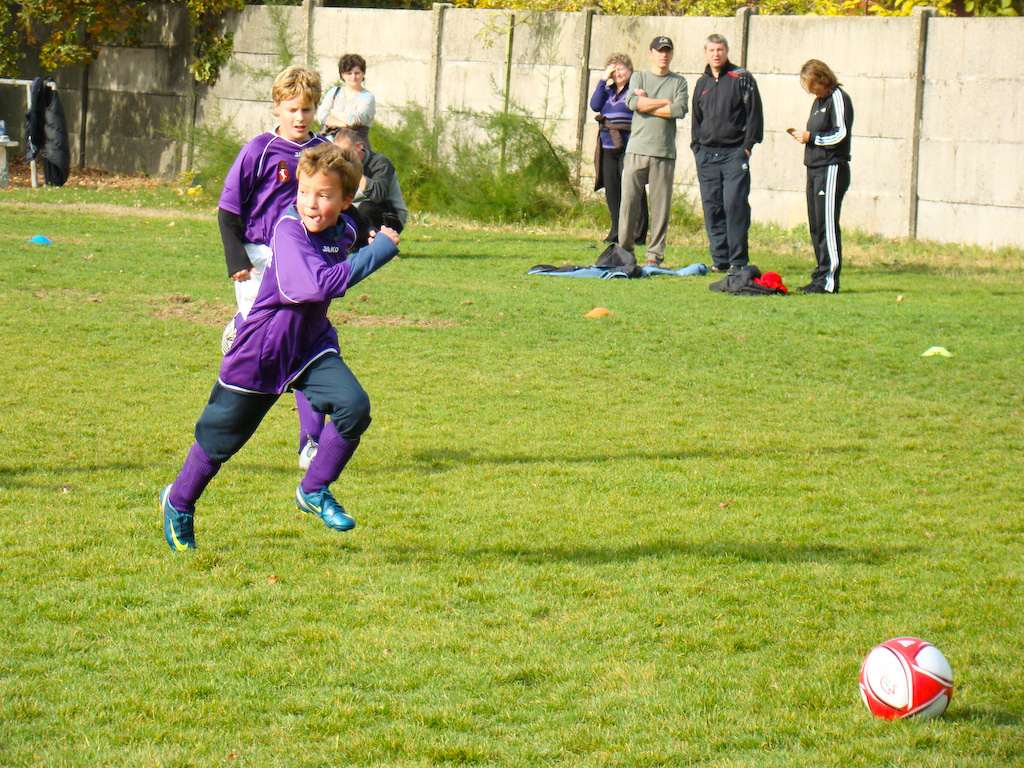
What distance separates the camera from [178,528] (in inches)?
175

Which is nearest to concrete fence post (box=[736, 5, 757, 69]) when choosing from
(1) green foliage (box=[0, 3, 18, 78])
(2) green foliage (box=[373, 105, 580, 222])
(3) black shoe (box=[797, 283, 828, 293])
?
(2) green foliage (box=[373, 105, 580, 222])

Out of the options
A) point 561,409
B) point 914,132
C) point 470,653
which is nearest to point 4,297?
point 561,409

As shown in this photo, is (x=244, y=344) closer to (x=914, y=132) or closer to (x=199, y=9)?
(x=914, y=132)

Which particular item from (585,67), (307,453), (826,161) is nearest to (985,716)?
(307,453)

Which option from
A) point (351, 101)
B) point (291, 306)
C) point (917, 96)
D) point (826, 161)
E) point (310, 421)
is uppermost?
point (917, 96)

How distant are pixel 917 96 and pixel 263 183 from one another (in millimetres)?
11510

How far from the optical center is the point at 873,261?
1412 cm

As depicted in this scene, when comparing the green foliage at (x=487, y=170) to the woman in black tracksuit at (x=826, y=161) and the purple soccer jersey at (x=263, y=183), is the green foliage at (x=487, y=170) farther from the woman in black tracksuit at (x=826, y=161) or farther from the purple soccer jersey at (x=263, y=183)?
the purple soccer jersey at (x=263, y=183)

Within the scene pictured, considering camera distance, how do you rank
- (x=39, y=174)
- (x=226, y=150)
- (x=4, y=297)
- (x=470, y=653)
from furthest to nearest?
(x=39, y=174) → (x=226, y=150) → (x=4, y=297) → (x=470, y=653)

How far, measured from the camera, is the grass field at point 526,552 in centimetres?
317

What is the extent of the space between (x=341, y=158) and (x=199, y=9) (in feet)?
59.3

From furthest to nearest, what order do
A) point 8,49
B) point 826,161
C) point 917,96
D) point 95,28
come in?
point 8,49 → point 95,28 → point 917,96 → point 826,161

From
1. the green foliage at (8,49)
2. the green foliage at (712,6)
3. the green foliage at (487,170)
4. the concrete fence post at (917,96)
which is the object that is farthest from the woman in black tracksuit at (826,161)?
the green foliage at (8,49)

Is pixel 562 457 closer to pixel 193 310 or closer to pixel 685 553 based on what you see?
pixel 685 553
